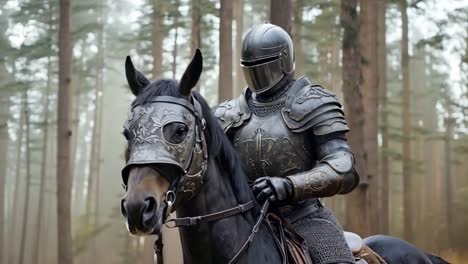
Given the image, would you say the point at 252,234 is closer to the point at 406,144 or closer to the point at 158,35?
the point at 158,35

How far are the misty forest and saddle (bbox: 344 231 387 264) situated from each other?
208 inches

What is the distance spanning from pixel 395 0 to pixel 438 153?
93.9 ft

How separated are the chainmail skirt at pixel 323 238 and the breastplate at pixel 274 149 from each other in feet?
1.09

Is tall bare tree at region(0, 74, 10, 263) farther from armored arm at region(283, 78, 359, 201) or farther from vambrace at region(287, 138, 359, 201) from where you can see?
vambrace at region(287, 138, 359, 201)

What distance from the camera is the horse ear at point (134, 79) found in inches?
135

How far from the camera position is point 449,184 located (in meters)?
33.8

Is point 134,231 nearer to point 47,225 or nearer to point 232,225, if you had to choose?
point 232,225

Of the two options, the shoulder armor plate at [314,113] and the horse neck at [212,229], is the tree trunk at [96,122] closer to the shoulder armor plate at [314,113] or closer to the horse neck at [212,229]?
the shoulder armor plate at [314,113]

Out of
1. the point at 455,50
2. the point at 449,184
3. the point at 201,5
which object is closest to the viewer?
the point at 201,5

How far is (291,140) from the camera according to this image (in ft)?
13.5

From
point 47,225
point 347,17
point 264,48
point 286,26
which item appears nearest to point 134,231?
point 264,48

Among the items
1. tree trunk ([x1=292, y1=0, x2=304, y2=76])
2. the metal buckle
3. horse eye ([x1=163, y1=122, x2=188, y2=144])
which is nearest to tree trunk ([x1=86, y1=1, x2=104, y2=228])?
tree trunk ([x1=292, y1=0, x2=304, y2=76])

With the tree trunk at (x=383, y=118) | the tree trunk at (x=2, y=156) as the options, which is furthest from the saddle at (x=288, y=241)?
the tree trunk at (x=2, y=156)

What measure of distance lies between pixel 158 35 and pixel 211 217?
1792 centimetres
